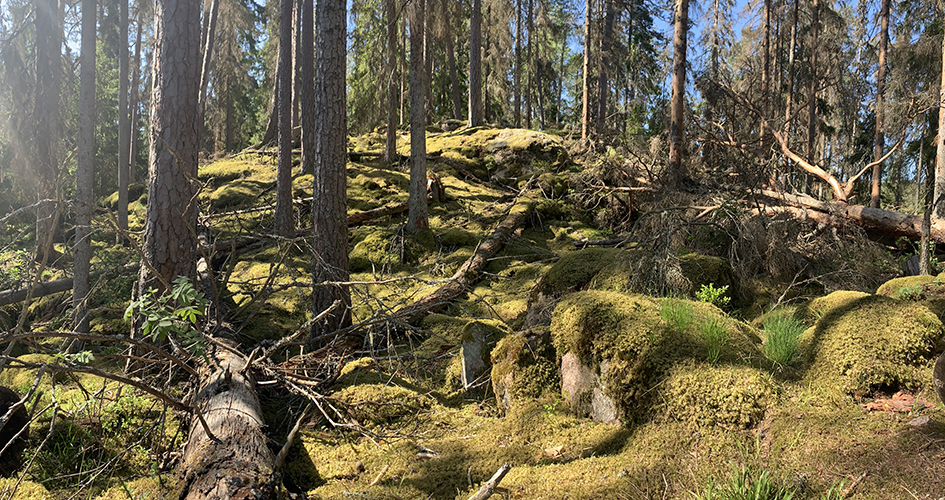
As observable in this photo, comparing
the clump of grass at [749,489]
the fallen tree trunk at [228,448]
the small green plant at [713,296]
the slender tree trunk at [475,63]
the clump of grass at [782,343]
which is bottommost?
the fallen tree trunk at [228,448]

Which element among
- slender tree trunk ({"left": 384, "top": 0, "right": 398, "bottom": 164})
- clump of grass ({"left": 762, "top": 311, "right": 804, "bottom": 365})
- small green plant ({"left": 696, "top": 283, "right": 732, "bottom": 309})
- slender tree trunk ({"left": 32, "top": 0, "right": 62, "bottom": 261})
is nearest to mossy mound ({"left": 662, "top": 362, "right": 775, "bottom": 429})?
clump of grass ({"left": 762, "top": 311, "right": 804, "bottom": 365})

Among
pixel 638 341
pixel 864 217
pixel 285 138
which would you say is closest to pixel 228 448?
pixel 638 341

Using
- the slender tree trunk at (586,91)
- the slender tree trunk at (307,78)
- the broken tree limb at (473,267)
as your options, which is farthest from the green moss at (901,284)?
→ the slender tree trunk at (586,91)

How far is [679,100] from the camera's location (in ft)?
32.4

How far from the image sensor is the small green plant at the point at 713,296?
493 centimetres

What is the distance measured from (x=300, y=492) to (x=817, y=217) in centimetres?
834

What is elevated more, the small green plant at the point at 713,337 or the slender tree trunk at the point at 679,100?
the slender tree trunk at the point at 679,100

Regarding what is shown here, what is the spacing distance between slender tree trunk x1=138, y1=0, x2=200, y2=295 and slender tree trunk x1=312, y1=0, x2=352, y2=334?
136cm

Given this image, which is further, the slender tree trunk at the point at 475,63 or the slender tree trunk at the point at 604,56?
the slender tree trunk at the point at 604,56

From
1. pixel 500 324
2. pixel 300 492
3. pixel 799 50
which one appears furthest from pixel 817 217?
pixel 799 50

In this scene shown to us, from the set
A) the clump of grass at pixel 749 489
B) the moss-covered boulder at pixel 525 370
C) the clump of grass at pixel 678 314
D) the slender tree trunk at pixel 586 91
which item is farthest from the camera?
the slender tree trunk at pixel 586 91

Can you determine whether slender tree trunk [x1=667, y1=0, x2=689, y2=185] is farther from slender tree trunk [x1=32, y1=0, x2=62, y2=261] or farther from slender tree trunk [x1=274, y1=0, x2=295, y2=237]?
slender tree trunk [x1=32, y1=0, x2=62, y2=261]

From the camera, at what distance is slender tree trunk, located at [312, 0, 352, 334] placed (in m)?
5.83

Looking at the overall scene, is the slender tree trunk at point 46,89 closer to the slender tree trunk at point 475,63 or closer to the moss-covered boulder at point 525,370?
the moss-covered boulder at point 525,370
